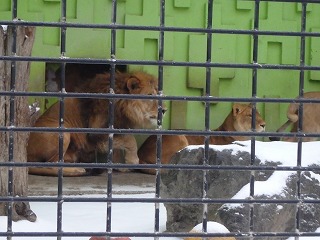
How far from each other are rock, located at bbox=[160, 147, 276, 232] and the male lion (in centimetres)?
256

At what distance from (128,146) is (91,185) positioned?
0.85 metres

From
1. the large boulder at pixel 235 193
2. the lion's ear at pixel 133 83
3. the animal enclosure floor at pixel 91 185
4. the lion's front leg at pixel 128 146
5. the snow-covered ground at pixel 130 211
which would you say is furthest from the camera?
the lion's front leg at pixel 128 146

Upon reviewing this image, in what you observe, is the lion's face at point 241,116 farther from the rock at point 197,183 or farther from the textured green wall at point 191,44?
the rock at point 197,183

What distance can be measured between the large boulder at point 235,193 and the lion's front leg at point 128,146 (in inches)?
95.5

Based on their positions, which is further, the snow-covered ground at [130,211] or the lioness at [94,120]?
the lioness at [94,120]

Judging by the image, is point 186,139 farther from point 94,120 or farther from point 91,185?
point 91,185

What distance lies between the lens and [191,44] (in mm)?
8148

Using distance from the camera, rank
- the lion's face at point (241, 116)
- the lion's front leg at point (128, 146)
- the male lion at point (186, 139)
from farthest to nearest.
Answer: the lion's face at point (241, 116)
the male lion at point (186, 139)
the lion's front leg at point (128, 146)

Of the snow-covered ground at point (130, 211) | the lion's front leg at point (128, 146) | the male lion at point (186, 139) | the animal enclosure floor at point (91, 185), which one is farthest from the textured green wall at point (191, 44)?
the snow-covered ground at point (130, 211)

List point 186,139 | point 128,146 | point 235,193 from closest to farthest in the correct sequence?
1. point 235,193
2. point 128,146
3. point 186,139

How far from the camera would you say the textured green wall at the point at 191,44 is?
7.81m

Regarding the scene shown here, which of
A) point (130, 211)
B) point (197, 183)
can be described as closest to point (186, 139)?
point (130, 211)

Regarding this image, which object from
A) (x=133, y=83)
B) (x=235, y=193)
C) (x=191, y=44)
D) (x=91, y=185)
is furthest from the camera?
(x=191, y=44)

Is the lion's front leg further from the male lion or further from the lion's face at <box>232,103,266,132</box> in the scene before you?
the lion's face at <box>232,103,266,132</box>
